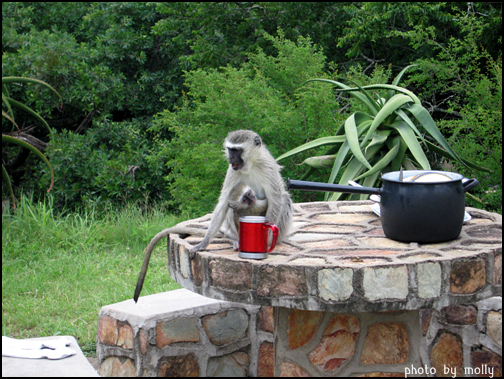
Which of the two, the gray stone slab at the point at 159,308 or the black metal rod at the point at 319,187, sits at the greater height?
the black metal rod at the point at 319,187

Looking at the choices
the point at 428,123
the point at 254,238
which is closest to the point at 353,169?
the point at 428,123

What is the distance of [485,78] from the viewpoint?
6152 millimetres

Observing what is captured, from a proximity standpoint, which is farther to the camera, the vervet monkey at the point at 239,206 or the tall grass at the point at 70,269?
the tall grass at the point at 70,269

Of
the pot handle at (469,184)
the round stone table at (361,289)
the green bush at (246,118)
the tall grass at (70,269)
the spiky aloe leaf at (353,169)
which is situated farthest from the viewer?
the green bush at (246,118)

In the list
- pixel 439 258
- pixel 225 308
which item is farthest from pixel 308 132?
pixel 439 258

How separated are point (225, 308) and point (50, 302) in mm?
1680

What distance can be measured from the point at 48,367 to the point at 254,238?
149 cm

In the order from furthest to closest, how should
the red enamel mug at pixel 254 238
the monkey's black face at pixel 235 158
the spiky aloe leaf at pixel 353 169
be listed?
1. the spiky aloe leaf at pixel 353 169
2. the monkey's black face at pixel 235 158
3. the red enamel mug at pixel 254 238

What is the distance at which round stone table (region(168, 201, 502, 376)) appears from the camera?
89.9 inches

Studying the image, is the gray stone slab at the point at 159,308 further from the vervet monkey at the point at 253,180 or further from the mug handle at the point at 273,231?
the mug handle at the point at 273,231

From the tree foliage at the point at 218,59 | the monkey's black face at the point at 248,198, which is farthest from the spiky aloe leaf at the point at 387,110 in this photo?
the monkey's black face at the point at 248,198

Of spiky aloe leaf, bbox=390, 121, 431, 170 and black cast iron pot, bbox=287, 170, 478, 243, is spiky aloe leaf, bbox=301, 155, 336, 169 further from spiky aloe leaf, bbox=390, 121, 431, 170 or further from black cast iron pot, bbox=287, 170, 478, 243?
black cast iron pot, bbox=287, 170, 478, 243

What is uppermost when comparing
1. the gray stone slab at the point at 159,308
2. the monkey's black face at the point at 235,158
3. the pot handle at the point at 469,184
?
the monkey's black face at the point at 235,158

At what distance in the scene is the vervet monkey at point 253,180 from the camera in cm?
283
